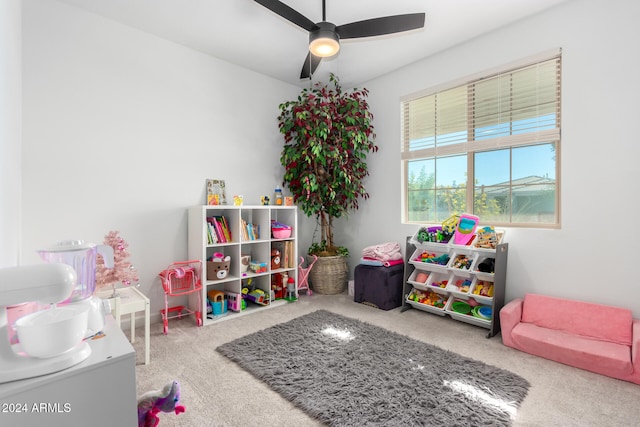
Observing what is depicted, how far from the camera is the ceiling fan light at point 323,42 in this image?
6.73 ft

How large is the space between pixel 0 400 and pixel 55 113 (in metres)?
2.52

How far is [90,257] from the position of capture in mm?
1261

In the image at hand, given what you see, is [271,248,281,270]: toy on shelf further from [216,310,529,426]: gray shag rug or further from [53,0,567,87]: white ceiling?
[53,0,567,87]: white ceiling

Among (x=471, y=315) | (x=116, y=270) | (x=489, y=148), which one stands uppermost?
(x=489, y=148)

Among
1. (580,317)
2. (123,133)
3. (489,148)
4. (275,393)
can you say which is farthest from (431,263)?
(123,133)

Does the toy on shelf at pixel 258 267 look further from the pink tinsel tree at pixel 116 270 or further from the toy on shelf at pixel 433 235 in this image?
the toy on shelf at pixel 433 235

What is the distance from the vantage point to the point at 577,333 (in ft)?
7.47

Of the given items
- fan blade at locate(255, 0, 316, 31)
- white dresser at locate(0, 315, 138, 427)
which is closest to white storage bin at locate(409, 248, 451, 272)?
fan blade at locate(255, 0, 316, 31)

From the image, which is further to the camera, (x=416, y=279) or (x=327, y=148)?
(x=327, y=148)

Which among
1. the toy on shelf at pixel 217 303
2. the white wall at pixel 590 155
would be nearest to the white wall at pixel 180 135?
the white wall at pixel 590 155

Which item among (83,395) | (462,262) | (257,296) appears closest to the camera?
(83,395)

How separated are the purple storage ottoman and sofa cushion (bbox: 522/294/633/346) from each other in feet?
3.77

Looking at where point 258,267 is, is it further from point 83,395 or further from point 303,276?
point 83,395

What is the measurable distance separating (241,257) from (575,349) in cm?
280
